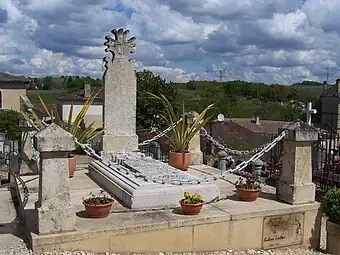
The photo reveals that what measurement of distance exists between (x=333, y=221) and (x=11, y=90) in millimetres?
40328

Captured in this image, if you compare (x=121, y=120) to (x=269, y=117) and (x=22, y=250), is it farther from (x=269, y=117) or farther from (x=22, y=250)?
(x=269, y=117)

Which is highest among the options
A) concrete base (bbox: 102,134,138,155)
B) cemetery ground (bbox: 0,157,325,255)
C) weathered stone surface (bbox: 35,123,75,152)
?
weathered stone surface (bbox: 35,123,75,152)

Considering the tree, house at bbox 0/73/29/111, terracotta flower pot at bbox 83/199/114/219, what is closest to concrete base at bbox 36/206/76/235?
terracotta flower pot at bbox 83/199/114/219

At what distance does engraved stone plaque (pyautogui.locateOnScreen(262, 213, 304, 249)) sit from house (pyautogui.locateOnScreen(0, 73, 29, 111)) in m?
38.8

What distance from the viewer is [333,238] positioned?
6289 mm

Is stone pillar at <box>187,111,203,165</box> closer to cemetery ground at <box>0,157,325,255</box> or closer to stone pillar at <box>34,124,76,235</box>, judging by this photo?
cemetery ground at <box>0,157,325,255</box>

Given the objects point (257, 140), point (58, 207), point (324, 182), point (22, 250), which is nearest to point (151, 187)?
point (58, 207)

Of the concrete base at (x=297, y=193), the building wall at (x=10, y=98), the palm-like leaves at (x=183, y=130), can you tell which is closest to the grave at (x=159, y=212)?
the concrete base at (x=297, y=193)

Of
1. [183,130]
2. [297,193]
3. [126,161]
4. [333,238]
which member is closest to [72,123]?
[126,161]

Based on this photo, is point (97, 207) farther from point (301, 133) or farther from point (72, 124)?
point (301, 133)

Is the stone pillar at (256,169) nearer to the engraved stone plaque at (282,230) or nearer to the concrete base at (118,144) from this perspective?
the concrete base at (118,144)

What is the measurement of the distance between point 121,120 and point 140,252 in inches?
163

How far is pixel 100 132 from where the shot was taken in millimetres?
8609

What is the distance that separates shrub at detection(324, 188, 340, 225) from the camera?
6.16 m
